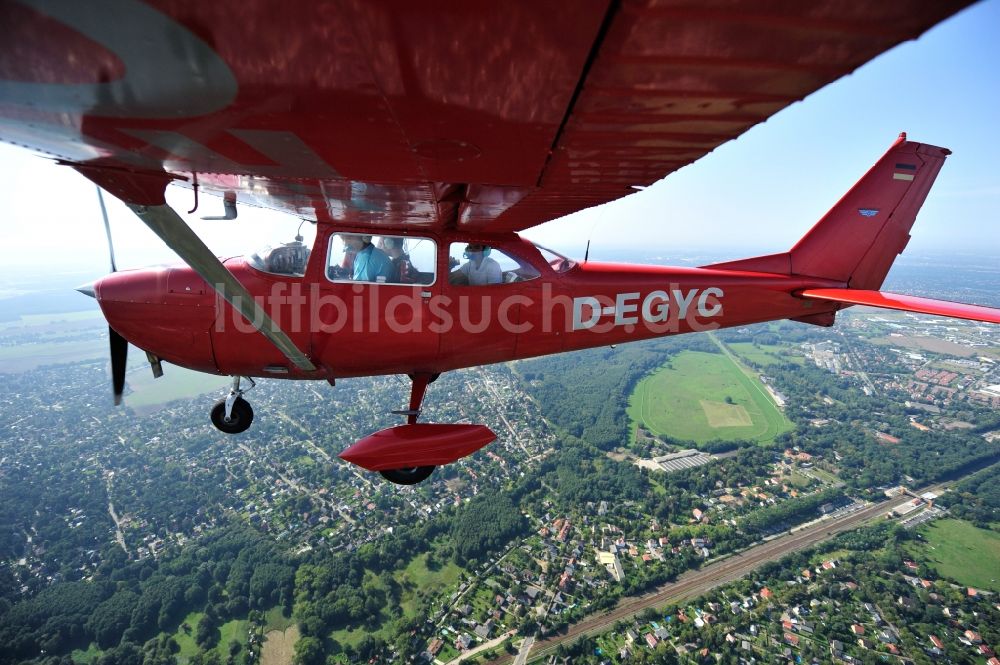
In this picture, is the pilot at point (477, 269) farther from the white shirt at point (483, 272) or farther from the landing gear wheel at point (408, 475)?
the landing gear wheel at point (408, 475)

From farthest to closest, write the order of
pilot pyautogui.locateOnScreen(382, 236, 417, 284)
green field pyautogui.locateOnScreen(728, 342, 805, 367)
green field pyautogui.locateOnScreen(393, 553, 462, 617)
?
green field pyautogui.locateOnScreen(728, 342, 805, 367)
green field pyautogui.locateOnScreen(393, 553, 462, 617)
pilot pyautogui.locateOnScreen(382, 236, 417, 284)

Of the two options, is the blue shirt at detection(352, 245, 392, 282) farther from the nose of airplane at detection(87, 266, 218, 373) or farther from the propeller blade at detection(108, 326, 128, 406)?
the propeller blade at detection(108, 326, 128, 406)

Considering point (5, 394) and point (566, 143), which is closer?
point (566, 143)

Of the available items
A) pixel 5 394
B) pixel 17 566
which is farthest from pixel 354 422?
pixel 5 394

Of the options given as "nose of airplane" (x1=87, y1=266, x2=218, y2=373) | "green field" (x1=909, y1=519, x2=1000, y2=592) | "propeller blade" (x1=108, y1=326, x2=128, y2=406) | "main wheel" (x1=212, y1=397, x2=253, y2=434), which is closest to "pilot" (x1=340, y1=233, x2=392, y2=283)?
"nose of airplane" (x1=87, y1=266, x2=218, y2=373)

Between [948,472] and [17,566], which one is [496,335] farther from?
[948,472]

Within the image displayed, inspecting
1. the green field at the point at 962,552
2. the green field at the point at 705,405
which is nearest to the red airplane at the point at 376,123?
the green field at the point at 962,552

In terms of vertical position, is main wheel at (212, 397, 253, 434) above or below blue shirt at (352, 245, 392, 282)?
below

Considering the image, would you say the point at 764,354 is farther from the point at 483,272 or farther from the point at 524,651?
the point at 483,272
